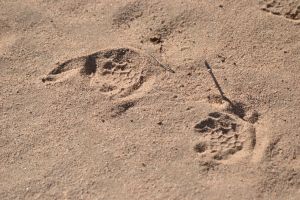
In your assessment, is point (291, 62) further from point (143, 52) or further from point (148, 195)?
point (148, 195)

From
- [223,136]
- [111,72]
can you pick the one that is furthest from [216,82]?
[111,72]

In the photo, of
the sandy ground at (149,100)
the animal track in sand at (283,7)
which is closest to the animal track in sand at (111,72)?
the sandy ground at (149,100)

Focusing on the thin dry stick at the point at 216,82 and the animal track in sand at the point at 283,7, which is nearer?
the thin dry stick at the point at 216,82

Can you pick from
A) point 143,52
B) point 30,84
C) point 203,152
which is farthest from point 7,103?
point 203,152

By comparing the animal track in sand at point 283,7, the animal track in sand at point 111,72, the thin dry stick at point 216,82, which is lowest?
the thin dry stick at point 216,82

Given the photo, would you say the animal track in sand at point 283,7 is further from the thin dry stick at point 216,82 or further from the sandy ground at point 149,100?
the thin dry stick at point 216,82

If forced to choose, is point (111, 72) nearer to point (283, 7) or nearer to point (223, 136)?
point (223, 136)

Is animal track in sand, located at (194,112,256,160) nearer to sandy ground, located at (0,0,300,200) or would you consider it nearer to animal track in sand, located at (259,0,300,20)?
sandy ground, located at (0,0,300,200)
